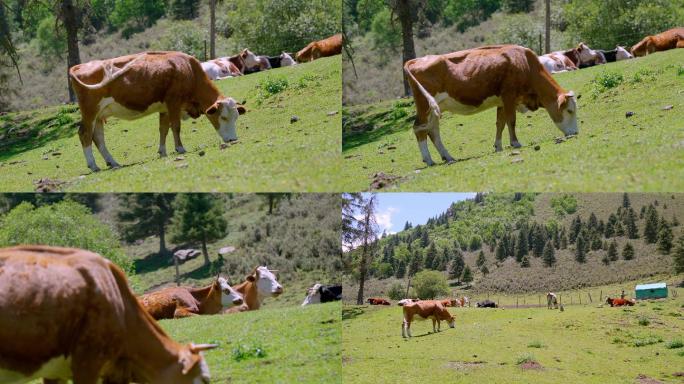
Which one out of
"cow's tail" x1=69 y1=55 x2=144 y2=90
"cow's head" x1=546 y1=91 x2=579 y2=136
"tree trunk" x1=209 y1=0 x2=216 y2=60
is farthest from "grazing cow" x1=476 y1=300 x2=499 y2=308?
"tree trunk" x1=209 y1=0 x2=216 y2=60

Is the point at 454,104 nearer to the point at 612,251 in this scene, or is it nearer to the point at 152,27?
the point at 612,251

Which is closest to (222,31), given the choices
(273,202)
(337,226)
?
(273,202)

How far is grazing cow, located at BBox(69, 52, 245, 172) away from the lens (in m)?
20.9

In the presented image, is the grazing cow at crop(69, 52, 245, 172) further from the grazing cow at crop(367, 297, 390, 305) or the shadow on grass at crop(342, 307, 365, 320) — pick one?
the grazing cow at crop(367, 297, 390, 305)

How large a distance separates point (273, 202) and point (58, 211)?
224 inches

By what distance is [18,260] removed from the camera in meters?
11.2

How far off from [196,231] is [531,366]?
954 cm

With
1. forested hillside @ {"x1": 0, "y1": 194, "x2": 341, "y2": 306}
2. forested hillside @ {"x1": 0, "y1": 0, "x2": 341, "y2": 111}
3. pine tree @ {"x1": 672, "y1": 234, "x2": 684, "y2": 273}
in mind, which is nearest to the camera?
pine tree @ {"x1": 672, "y1": 234, "x2": 684, "y2": 273}

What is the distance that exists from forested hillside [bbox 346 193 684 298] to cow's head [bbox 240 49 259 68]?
269 inches

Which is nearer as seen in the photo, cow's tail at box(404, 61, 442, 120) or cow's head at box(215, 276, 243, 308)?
cow's tail at box(404, 61, 442, 120)

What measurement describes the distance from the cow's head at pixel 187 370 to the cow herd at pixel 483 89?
9.03 meters

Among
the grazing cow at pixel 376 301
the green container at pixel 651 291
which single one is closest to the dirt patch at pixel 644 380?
the green container at pixel 651 291

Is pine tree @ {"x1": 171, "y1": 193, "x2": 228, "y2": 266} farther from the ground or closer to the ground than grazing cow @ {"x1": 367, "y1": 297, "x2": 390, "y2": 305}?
farther from the ground

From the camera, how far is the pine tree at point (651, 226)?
2408 centimetres
